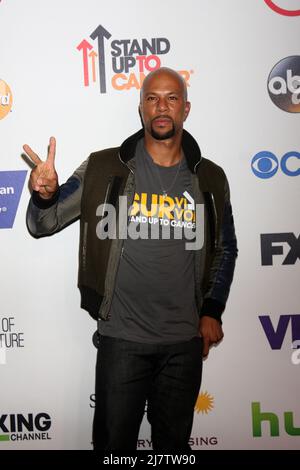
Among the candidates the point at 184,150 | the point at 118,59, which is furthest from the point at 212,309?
the point at 118,59

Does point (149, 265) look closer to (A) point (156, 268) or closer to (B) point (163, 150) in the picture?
(A) point (156, 268)

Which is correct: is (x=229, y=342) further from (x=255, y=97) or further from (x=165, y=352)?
(x=255, y=97)

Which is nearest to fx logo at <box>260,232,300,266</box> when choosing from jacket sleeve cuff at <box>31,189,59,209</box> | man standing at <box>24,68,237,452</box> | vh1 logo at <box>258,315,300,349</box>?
vh1 logo at <box>258,315,300,349</box>

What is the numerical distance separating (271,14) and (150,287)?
1.45 metres

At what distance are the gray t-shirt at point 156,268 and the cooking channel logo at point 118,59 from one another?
58 cm

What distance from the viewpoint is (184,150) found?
1931 millimetres

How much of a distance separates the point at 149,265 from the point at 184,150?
535mm

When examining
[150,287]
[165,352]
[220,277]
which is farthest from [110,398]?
[220,277]

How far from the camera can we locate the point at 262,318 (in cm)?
228

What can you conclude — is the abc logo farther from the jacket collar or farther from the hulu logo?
the hulu logo

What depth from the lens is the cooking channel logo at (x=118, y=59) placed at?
7.13 feet

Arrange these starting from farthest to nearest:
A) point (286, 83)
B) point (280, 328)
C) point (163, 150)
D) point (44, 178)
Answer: point (280, 328)
point (286, 83)
point (163, 150)
point (44, 178)

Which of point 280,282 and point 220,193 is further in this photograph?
point 280,282

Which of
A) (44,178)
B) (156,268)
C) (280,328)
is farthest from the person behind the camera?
(280,328)
